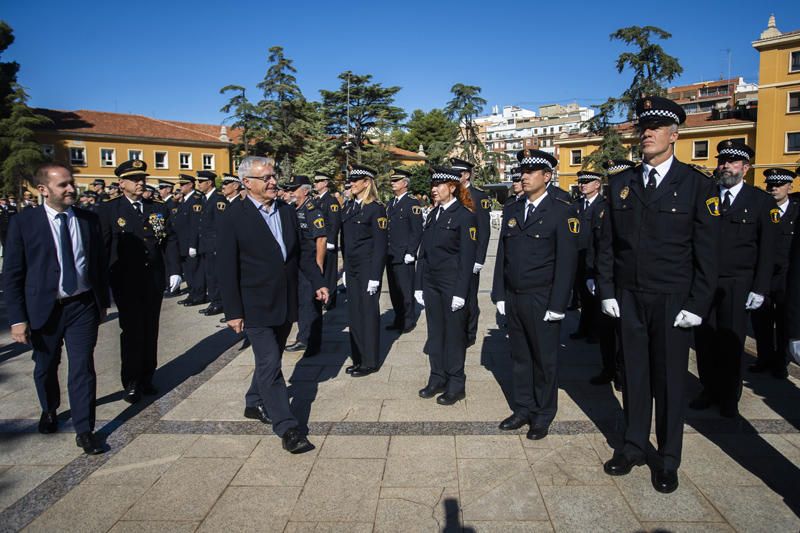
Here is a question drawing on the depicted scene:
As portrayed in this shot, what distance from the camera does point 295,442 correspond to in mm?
4160

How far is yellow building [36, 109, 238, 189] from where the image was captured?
5631 centimetres

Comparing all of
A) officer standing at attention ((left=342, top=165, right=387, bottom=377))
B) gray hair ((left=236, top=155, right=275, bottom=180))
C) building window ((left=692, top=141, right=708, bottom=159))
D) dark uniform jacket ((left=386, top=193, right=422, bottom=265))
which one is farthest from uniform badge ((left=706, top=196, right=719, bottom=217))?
building window ((left=692, top=141, right=708, bottom=159))

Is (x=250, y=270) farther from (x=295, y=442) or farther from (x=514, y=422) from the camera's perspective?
(x=514, y=422)

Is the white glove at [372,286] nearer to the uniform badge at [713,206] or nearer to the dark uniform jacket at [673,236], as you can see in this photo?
the dark uniform jacket at [673,236]

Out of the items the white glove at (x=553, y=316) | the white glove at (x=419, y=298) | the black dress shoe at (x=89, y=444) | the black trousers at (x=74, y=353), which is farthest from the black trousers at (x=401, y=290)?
the black dress shoe at (x=89, y=444)

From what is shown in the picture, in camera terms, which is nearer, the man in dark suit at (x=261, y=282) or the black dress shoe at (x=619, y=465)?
the black dress shoe at (x=619, y=465)

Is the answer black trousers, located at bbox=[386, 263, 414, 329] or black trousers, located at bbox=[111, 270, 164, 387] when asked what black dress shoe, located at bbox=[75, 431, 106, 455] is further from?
black trousers, located at bbox=[386, 263, 414, 329]

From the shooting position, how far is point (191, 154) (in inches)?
2483

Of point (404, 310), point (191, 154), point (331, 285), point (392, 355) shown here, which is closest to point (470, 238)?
point (392, 355)

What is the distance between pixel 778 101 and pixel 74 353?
59.0m

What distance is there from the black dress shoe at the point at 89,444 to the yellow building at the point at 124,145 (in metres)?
56.9

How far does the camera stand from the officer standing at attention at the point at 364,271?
20.7 feet

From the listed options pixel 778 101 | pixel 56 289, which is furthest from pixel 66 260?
pixel 778 101

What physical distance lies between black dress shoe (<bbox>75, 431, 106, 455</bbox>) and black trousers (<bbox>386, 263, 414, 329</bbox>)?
4.89 meters
